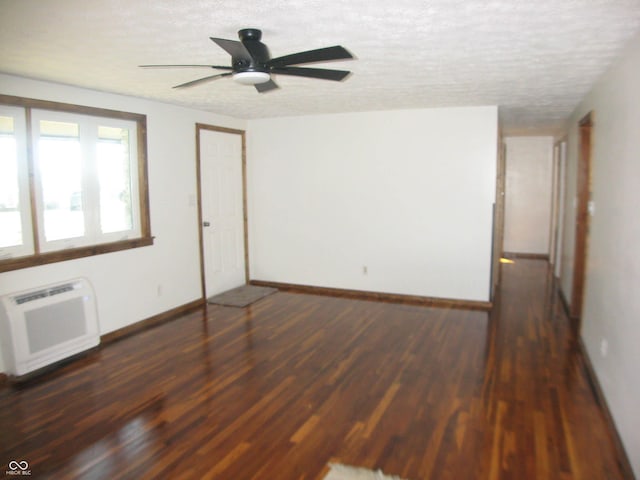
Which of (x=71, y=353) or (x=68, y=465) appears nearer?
(x=68, y=465)

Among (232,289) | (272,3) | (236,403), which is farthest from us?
(232,289)

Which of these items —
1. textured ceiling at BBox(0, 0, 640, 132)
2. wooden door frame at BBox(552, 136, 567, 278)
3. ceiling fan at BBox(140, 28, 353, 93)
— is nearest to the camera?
textured ceiling at BBox(0, 0, 640, 132)

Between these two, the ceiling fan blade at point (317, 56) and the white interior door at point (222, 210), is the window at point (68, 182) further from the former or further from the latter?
the ceiling fan blade at point (317, 56)

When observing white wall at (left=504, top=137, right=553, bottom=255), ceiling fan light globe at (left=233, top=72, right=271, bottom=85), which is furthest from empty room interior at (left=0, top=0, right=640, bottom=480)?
white wall at (left=504, top=137, right=553, bottom=255)

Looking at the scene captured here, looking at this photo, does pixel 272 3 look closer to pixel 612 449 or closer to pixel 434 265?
pixel 612 449

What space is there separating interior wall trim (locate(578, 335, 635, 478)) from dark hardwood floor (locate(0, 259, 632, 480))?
0.11ft

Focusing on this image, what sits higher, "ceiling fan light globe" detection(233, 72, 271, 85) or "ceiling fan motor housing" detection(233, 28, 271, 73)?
"ceiling fan motor housing" detection(233, 28, 271, 73)

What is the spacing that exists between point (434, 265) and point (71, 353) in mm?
4025

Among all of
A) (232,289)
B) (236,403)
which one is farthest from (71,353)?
(232,289)

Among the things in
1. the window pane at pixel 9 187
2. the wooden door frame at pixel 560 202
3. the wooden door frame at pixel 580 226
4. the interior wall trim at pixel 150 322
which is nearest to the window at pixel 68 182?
the window pane at pixel 9 187

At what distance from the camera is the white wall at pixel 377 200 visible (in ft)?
17.3

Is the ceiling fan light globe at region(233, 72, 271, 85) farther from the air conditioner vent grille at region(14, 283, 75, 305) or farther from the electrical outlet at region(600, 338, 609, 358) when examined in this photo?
the electrical outlet at region(600, 338, 609, 358)

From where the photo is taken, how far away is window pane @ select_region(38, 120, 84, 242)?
374cm

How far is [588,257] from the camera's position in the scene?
388cm
